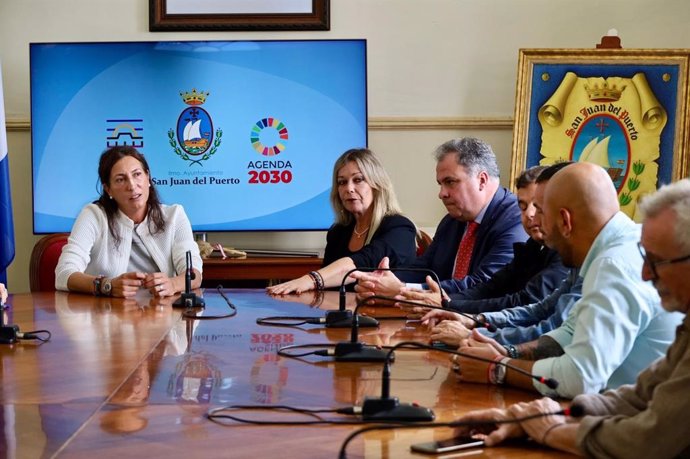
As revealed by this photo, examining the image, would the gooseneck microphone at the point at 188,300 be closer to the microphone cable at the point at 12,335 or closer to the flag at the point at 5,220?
the microphone cable at the point at 12,335

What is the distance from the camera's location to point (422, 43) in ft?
18.2

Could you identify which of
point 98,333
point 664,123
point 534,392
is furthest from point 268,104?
point 534,392

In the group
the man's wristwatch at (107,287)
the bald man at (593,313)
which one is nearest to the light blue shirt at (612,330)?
the bald man at (593,313)

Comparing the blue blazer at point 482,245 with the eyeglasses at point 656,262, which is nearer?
the eyeglasses at point 656,262

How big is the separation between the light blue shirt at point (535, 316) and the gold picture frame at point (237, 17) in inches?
110

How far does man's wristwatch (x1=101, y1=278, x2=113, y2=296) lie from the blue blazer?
122 cm

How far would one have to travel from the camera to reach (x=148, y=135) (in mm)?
5402

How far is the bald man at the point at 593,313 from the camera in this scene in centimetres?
195

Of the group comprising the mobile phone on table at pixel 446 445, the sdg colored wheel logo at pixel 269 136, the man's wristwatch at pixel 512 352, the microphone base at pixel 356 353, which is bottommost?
the microphone base at pixel 356 353

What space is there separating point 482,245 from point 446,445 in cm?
245

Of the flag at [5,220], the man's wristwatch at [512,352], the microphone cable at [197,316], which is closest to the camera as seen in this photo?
the man's wristwatch at [512,352]

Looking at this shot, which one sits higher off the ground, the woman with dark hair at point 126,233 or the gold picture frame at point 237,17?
the gold picture frame at point 237,17

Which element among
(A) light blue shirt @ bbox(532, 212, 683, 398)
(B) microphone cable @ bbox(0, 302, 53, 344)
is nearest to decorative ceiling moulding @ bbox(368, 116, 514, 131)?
(B) microphone cable @ bbox(0, 302, 53, 344)

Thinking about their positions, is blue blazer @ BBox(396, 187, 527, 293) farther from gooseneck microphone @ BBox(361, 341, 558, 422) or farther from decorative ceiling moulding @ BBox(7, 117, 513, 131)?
gooseneck microphone @ BBox(361, 341, 558, 422)
